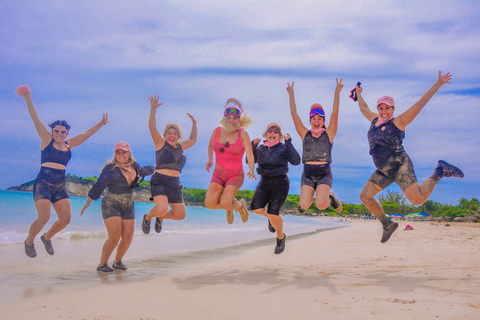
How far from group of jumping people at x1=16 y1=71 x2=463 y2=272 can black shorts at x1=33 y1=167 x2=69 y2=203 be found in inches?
0.7

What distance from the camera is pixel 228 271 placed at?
7578mm

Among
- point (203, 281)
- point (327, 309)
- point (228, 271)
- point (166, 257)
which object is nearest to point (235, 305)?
point (327, 309)

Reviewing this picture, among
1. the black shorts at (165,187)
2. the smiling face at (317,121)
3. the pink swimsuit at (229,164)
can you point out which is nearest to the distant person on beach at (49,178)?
the black shorts at (165,187)

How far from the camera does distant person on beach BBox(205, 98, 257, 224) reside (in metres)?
7.36

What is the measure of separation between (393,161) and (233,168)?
306 cm

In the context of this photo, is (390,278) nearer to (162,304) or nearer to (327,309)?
(327,309)

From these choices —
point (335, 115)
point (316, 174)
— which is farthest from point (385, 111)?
point (316, 174)

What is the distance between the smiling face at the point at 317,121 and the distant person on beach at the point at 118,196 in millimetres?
3500

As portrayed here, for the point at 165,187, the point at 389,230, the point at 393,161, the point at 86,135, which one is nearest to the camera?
the point at 393,161

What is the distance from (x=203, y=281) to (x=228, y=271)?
114cm

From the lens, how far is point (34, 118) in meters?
7.79

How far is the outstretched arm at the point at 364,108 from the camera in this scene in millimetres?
7609

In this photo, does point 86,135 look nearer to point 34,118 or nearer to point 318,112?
point 34,118

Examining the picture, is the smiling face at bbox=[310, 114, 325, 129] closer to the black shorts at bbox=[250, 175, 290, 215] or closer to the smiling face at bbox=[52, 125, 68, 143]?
the black shorts at bbox=[250, 175, 290, 215]
